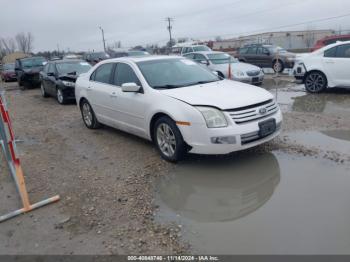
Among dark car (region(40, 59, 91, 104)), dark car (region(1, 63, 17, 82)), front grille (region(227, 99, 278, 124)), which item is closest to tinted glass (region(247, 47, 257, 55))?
dark car (region(40, 59, 91, 104))

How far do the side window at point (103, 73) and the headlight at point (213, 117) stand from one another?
9.18 ft

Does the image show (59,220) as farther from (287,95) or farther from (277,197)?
(287,95)

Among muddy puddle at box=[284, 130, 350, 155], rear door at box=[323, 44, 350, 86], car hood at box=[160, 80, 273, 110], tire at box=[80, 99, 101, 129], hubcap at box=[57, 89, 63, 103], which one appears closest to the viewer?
car hood at box=[160, 80, 273, 110]

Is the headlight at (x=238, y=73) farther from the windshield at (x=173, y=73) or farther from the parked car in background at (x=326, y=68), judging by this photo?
the windshield at (x=173, y=73)

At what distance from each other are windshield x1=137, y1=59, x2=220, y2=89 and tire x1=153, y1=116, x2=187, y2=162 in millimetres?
701

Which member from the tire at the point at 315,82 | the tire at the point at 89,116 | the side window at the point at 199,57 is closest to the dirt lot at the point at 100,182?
the tire at the point at 89,116

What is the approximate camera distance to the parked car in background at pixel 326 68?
32.2 feet

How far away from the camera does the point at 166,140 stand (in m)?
5.21

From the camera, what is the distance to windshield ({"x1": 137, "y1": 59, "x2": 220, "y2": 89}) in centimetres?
562

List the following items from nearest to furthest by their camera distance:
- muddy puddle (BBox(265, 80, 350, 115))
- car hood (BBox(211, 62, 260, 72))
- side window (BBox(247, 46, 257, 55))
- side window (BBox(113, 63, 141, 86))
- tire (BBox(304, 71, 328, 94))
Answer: side window (BBox(113, 63, 141, 86))
muddy puddle (BBox(265, 80, 350, 115))
tire (BBox(304, 71, 328, 94))
car hood (BBox(211, 62, 260, 72))
side window (BBox(247, 46, 257, 55))

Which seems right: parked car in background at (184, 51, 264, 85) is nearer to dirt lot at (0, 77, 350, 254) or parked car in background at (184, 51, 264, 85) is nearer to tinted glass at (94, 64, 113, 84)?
dirt lot at (0, 77, 350, 254)

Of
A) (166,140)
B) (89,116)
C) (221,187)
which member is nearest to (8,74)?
(89,116)

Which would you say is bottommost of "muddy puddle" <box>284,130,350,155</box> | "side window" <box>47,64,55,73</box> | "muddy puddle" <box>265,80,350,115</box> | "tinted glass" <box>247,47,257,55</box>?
"muddy puddle" <box>265,80,350,115</box>

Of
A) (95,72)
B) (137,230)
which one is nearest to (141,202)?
(137,230)
